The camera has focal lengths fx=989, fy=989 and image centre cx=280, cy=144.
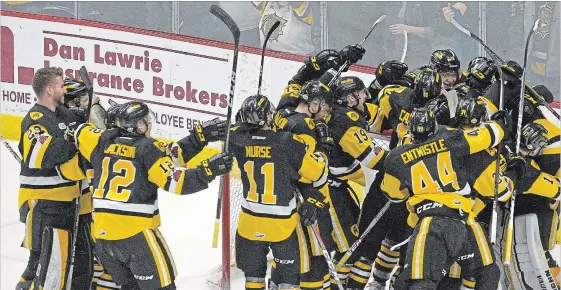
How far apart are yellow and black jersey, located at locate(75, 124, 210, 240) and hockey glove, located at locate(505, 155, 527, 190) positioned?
59.5 inches

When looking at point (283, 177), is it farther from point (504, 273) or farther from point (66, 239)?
point (504, 273)

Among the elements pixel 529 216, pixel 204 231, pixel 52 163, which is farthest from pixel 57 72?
pixel 529 216

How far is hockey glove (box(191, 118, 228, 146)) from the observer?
469 centimetres

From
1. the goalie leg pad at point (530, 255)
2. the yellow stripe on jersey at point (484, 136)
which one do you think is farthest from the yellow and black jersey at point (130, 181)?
the goalie leg pad at point (530, 255)

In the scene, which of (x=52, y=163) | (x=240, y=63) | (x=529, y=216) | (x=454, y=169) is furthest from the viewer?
(x=240, y=63)

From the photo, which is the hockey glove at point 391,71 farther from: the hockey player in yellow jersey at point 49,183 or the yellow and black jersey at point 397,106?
the hockey player in yellow jersey at point 49,183

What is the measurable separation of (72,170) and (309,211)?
1185 mm

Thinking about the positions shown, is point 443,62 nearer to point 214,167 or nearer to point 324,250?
point 324,250

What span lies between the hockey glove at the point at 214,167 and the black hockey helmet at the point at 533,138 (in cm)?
155

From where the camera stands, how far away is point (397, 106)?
5.31 metres

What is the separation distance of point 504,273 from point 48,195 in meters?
2.47

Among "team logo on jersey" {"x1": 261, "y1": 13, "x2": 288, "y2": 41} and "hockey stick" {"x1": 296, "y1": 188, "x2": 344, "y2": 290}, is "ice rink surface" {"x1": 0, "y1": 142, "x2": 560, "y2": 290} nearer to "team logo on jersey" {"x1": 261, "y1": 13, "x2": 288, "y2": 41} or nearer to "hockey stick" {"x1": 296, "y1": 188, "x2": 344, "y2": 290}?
"hockey stick" {"x1": 296, "y1": 188, "x2": 344, "y2": 290}

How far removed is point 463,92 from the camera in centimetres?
538

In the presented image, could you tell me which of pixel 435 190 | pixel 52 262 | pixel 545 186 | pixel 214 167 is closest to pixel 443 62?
pixel 545 186
